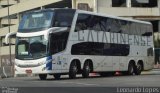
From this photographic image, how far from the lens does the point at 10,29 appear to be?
8012cm

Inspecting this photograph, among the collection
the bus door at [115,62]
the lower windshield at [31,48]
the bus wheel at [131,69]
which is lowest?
the bus wheel at [131,69]

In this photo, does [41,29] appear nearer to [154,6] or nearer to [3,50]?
[154,6]

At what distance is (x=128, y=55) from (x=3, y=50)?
54.6 m

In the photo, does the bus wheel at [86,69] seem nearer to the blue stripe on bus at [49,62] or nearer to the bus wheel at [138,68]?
the blue stripe on bus at [49,62]

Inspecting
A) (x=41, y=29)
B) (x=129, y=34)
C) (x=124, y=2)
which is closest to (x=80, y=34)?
(x=41, y=29)

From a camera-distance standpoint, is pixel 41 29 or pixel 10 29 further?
pixel 10 29

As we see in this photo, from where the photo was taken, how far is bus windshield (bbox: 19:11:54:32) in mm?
24078

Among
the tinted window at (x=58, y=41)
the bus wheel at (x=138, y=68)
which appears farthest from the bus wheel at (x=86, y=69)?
the bus wheel at (x=138, y=68)

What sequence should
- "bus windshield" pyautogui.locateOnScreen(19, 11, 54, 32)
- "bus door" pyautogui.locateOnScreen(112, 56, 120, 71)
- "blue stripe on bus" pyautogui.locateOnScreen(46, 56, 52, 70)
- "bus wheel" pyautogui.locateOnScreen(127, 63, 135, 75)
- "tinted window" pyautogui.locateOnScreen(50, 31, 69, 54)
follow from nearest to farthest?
"blue stripe on bus" pyautogui.locateOnScreen(46, 56, 52, 70)
"tinted window" pyautogui.locateOnScreen(50, 31, 69, 54)
"bus windshield" pyautogui.locateOnScreen(19, 11, 54, 32)
"bus door" pyautogui.locateOnScreen(112, 56, 120, 71)
"bus wheel" pyautogui.locateOnScreen(127, 63, 135, 75)

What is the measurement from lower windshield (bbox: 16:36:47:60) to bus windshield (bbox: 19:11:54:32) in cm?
52

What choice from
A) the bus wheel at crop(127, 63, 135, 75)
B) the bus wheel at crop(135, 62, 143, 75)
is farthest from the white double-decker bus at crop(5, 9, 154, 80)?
the bus wheel at crop(135, 62, 143, 75)

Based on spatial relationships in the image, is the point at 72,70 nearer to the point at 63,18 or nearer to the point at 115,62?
the point at 63,18

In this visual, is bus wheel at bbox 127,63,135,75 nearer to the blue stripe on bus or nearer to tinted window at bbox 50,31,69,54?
tinted window at bbox 50,31,69,54

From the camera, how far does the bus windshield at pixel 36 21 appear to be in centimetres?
2408
